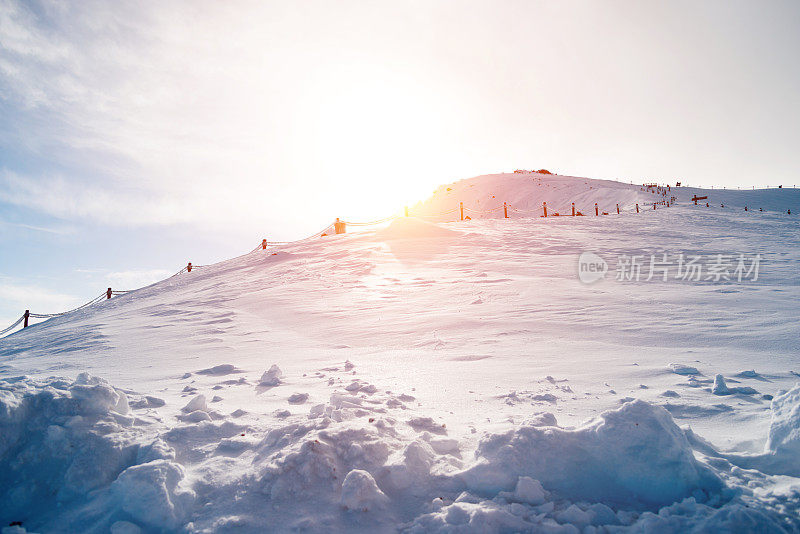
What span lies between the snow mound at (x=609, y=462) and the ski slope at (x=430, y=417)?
0.03ft

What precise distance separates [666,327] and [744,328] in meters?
0.86

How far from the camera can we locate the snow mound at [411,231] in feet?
55.5

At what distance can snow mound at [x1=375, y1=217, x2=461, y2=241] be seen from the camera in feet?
55.5

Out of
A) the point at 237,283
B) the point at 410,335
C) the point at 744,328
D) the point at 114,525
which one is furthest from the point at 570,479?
the point at 237,283

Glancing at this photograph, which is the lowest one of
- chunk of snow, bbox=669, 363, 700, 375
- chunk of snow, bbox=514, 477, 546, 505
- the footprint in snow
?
the footprint in snow

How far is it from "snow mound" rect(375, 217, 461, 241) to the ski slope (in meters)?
8.17

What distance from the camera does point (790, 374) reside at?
3893 mm

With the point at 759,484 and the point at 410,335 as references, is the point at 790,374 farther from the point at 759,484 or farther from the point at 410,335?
the point at 410,335

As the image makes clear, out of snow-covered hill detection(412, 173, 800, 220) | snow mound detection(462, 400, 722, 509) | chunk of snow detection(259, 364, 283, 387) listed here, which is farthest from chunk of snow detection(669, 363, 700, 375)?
snow-covered hill detection(412, 173, 800, 220)

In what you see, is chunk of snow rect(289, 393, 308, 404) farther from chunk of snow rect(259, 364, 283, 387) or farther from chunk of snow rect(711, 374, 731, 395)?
chunk of snow rect(711, 374, 731, 395)

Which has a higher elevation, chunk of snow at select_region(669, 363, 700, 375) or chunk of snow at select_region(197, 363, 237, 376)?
chunk of snow at select_region(669, 363, 700, 375)

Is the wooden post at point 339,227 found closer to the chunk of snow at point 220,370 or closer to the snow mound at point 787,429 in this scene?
the chunk of snow at point 220,370

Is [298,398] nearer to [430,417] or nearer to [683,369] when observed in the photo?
[430,417]

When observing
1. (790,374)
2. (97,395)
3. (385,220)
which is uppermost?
(385,220)
